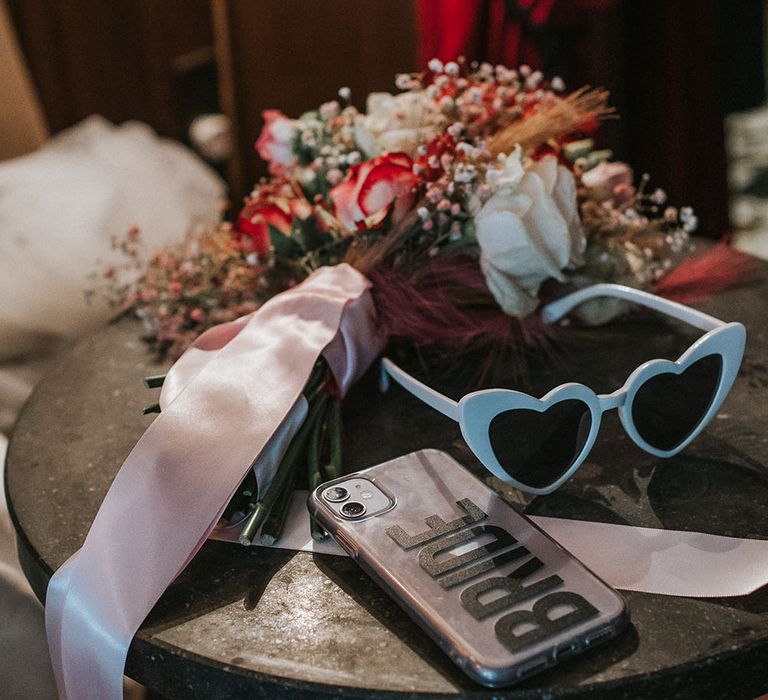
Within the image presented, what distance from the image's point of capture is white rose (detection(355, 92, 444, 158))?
0.91 metres

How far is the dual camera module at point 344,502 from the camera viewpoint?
62 cm

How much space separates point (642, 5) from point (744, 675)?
1.40 meters

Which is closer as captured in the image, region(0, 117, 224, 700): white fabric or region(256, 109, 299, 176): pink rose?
region(256, 109, 299, 176): pink rose

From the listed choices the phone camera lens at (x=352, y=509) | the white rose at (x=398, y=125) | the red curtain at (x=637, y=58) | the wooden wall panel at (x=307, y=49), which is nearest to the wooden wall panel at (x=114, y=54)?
the wooden wall panel at (x=307, y=49)

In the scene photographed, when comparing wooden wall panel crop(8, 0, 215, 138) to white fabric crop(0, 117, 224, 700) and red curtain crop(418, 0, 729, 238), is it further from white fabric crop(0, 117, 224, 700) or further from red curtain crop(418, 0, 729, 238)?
red curtain crop(418, 0, 729, 238)

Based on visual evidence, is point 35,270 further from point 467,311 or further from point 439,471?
point 439,471

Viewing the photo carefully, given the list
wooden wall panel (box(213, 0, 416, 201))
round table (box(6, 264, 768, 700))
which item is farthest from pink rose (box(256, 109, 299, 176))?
wooden wall panel (box(213, 0, 416, 201))

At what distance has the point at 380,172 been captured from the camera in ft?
2.72

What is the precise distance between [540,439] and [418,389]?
0.14 m

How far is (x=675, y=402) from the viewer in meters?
0.71

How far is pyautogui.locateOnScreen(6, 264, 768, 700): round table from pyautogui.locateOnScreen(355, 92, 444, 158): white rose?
227 millimetres

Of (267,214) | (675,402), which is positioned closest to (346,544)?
(675,402)

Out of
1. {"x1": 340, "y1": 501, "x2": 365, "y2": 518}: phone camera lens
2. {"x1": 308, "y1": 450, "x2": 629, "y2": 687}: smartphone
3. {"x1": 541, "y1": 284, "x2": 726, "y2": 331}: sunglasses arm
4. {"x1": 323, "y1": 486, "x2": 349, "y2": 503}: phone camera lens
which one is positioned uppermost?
{"x1": 541, "y1": 284, "x2": 726, "y2": 331}: sunglasses arm

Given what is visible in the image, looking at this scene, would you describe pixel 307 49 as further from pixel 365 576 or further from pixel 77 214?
pixel 365 576
